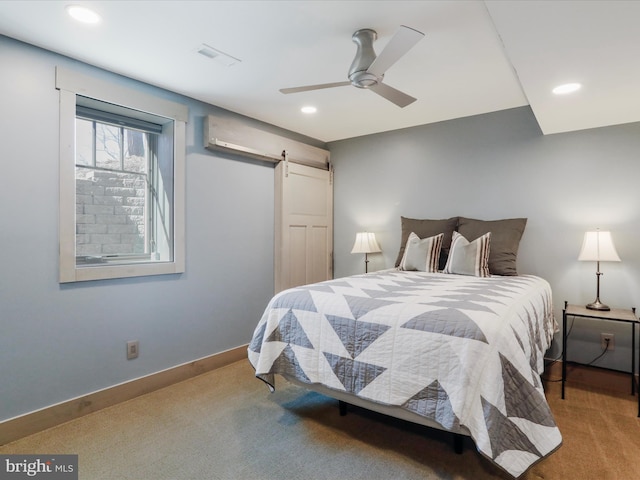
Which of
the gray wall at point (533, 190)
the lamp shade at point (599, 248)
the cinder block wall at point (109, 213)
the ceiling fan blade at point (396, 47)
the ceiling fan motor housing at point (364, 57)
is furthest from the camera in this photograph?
the gray wall at point (533, 190)

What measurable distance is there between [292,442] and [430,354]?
3.07ft

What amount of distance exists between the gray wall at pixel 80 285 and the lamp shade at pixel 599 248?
2814 mm

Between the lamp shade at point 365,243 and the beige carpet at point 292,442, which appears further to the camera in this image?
the lamp shade at point 365,243

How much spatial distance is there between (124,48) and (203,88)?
65 centimetres

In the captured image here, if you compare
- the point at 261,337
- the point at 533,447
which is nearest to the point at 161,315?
the point at 261,337

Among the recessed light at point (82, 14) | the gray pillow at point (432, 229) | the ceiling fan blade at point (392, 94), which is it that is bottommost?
the gray pillow at point (432, 229)

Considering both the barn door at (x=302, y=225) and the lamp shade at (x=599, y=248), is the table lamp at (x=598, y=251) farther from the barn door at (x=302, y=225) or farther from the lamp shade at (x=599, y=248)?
the barn door at (x=302, y=225)

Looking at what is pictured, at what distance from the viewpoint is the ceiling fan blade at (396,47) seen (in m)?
1.54

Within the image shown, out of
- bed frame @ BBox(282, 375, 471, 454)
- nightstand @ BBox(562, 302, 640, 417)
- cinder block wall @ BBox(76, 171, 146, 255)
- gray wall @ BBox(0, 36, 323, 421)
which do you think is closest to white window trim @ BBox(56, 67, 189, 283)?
gray wall @ BBox(0, 36, 323, 421)

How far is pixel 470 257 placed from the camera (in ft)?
9.44

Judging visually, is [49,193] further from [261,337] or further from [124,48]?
[261,337]

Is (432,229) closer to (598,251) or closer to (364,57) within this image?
(598,251)

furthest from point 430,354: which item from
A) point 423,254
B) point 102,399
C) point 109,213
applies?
point 109,213

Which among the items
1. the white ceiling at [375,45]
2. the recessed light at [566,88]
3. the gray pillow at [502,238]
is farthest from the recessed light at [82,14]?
the gray pillow at [502,238]
